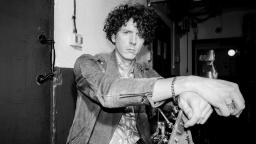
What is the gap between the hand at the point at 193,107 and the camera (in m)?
0.77

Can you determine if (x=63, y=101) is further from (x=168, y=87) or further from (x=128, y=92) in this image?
(x=168, y=87)

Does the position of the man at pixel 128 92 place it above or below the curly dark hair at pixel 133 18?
below

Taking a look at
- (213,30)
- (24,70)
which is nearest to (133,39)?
(24,70)

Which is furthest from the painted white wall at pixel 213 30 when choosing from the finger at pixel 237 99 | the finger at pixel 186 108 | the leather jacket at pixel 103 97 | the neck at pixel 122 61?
the finger at pixel 186 108

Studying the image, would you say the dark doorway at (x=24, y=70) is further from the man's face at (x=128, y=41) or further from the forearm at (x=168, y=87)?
the forearm at (x=168, y=87)

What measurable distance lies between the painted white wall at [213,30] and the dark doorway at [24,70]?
239 inches

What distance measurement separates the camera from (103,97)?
904 mm

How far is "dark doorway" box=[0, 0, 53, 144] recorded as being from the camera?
1.30m

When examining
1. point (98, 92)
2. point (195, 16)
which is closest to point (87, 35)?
point (98, 92)

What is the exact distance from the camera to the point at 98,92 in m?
0.93

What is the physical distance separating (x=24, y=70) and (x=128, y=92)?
33.7 inches

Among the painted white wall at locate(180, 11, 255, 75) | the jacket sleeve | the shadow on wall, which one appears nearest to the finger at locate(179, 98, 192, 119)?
the jacket sleeve

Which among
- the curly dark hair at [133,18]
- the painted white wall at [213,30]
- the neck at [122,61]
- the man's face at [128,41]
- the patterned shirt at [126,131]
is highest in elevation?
the painted white wall at [213,30]

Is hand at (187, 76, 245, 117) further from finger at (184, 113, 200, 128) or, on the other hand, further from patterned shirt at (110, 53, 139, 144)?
patterned shirt at (110, 53, 139, 144)
